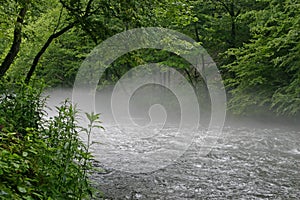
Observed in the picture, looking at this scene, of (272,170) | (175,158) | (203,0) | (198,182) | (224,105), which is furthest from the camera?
(203,0)

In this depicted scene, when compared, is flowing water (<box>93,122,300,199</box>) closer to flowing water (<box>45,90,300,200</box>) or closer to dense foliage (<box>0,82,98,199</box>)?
flowing water (<box>45,90,300,200</box>)

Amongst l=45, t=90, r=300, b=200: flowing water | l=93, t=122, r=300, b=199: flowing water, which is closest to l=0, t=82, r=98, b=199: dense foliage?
l=45, t=90, r=300, b=200: flowing water

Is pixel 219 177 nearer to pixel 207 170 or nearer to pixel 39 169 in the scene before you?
pixel 207 170

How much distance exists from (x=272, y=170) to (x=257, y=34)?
26.7ft

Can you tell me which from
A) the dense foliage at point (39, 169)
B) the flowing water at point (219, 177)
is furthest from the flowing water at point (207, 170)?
the dense foliage at point (39, 169)

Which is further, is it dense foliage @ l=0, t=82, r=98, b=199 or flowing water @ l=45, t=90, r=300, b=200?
flowing water @ l=45, t=90, r=300, b=200

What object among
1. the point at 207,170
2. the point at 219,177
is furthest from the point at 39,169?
the point at 207,170

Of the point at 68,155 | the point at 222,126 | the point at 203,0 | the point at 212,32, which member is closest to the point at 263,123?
the point at 222,126

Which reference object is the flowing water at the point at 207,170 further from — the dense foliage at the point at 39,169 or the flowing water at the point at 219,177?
the dense foliage at the point at 39,169

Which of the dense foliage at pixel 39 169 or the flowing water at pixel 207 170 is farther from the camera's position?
the flowing water at pixel 207 170

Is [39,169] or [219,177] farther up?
[39,169]

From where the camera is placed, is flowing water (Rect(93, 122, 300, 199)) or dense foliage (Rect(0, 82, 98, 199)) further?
flowing water (Rect(93, 122, 300, 199))

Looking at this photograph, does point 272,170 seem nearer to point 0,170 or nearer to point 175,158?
point 175,158

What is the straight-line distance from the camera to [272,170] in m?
6.28
